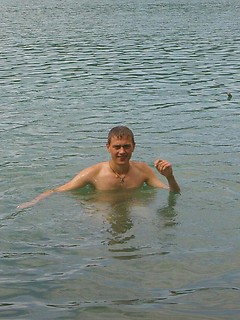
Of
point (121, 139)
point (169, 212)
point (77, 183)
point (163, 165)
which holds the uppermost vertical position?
point (121, 139)

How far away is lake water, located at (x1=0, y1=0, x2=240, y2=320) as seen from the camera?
275 inches

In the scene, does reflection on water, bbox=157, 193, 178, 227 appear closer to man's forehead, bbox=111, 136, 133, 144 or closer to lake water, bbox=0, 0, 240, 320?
lake water, bbox=0, 0, 240, 320

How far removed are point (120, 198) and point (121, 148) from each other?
841mm

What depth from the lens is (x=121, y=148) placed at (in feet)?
32.3

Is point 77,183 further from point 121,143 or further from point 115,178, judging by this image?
point 121,143

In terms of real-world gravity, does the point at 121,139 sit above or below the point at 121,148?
above

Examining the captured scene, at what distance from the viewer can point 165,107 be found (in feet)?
59.0

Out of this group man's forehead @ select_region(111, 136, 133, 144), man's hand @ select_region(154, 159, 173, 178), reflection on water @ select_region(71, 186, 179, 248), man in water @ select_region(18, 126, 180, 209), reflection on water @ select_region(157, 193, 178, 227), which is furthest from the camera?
man in water @ select_region(18, 126, 180, 209)

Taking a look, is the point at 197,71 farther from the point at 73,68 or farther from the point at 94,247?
the point at 94,247

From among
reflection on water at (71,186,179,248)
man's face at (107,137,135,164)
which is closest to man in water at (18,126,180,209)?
man's face at (107,137,135,164)

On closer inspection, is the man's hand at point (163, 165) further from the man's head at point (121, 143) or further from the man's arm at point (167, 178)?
the man's head at point (121, 143)

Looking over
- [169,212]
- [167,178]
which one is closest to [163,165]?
[167,178]

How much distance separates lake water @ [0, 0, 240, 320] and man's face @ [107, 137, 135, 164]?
0.63 m

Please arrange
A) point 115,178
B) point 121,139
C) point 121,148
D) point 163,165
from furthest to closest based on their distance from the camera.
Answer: point 115,178 < point 121,148 < point 121,139 < point 163,165
